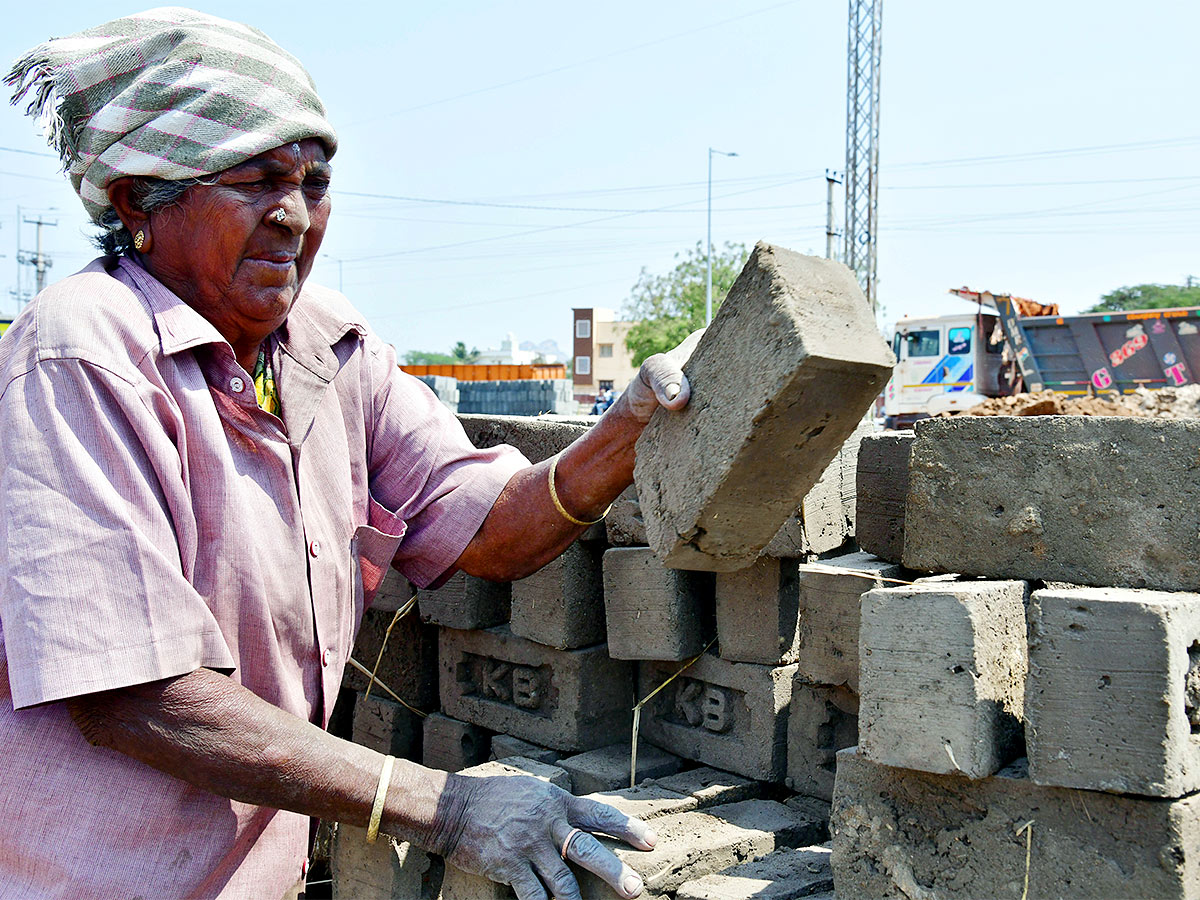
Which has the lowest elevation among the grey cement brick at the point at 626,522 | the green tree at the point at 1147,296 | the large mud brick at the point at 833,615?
the large mud brick at the point at 833,615

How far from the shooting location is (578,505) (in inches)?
98.8

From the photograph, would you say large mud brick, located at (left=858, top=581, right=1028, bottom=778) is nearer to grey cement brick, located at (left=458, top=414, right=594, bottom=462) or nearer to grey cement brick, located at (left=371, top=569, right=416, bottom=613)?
grey cement brick, located at (left=458, top=414, right=594, bottom=462)

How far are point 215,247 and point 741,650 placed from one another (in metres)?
2.10

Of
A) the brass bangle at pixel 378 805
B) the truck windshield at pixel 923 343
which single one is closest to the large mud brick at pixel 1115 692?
the brass bangle at pixel 378 805

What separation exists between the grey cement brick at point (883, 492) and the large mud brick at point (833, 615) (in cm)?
7

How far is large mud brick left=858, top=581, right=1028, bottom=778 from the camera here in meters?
2.17

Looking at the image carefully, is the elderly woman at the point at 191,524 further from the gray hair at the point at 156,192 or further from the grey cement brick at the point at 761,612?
the grey cement brick at the point at 761,612

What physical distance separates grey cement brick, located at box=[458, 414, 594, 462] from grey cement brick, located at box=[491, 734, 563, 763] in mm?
1029

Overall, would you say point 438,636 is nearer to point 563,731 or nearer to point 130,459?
point 563,731


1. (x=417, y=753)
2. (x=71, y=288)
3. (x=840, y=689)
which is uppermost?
(x=71, y=288)

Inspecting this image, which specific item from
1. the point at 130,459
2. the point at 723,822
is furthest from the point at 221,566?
the point at 723,822

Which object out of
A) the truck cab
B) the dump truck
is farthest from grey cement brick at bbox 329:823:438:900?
the truck cab

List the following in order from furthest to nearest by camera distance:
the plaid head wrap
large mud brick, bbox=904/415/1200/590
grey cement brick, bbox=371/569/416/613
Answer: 1. grey cement brick, bbox=371/569/416/613
2. large mud brick, bbox=904/415/1200/590
3. the plaid head wrap

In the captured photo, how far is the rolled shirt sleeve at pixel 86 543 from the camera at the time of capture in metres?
1.68
